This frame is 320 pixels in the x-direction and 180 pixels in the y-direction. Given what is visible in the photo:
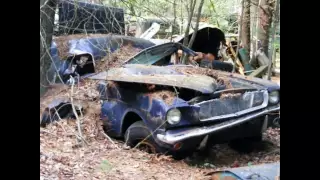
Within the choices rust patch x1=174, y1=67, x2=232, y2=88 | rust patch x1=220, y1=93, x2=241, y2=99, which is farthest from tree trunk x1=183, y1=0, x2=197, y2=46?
rust patch x1=220, y1=93, x2=241, y2=99

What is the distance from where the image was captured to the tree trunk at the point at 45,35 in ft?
8.77

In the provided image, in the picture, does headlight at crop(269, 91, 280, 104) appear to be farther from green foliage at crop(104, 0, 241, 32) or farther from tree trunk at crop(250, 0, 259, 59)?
green foliage at crop(104, 0, 241, 32)

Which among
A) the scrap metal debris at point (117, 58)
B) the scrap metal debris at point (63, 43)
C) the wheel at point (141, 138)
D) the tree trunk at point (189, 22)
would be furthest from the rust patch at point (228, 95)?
the scrap metal debris at point (63, 43)

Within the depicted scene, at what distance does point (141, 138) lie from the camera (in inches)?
110

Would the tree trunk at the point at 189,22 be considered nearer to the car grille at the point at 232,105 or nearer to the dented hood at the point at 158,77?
the dented hood at the point at 158,77

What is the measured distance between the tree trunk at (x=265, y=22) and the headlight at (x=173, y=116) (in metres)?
0.79

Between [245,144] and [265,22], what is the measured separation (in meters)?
0.89

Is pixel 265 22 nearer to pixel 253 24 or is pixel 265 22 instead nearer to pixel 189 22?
pixel 253 24

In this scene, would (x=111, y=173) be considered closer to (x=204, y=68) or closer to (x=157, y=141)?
(x=157, y=141)

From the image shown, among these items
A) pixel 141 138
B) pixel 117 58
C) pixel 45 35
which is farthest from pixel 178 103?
pixel 45 35

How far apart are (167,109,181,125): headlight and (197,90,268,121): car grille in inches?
6.4

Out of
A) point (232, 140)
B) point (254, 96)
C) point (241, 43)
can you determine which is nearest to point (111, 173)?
point (232, 140)
